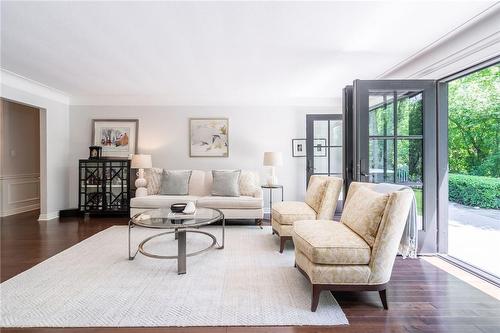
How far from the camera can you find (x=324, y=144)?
4879 mm

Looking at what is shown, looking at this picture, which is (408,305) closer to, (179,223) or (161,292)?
(161,292)

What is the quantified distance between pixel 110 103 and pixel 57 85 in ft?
2.90

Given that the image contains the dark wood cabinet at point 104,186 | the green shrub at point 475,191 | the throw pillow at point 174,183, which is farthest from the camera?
the green shrub at point 475,191

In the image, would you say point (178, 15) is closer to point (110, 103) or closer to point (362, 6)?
point (362, 6)

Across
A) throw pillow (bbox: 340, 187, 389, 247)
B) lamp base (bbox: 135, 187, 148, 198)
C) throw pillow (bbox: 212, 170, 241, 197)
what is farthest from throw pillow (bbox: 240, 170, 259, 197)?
throw pillow (bbox: 340, 187, 389, 247)

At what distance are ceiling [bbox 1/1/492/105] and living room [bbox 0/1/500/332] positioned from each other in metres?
0.02

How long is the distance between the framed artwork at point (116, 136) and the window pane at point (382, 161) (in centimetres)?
431

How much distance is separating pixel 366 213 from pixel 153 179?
3707mm

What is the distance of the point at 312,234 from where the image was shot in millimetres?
1928

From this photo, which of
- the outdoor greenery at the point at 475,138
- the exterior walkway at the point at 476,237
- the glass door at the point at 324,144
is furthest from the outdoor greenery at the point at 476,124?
the glass door at the point at 324,144

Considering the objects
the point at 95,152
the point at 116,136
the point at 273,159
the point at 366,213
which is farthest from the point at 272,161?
the point at 95,152

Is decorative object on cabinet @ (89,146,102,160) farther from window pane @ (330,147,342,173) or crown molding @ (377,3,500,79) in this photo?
crown molding @ (377,3,500,79)

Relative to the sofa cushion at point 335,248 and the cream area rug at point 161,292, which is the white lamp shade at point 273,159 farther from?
the sofa cushion at point 335,248

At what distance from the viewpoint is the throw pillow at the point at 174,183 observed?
4270 millimetres
